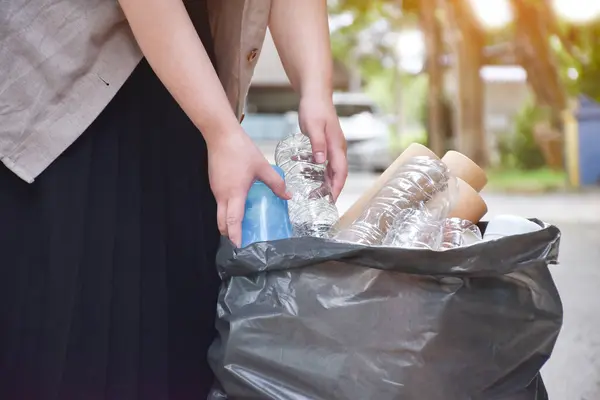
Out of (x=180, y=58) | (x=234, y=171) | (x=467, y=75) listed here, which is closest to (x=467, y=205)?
(x=234, y=171)

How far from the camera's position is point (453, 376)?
1297 millimetres

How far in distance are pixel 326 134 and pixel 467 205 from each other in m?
0.32

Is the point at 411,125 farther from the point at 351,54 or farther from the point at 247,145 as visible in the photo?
the point at 247,145

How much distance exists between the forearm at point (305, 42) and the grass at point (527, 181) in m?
9.95

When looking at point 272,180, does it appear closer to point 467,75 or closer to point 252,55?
point 252,55

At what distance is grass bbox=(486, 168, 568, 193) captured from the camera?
11391 mm

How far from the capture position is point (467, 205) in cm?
166

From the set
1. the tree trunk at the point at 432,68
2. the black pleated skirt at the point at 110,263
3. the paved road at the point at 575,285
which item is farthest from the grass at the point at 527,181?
the black pleated skirt at the point at 110,263

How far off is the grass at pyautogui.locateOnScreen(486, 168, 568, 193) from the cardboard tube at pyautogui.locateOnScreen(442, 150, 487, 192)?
964 centimetres

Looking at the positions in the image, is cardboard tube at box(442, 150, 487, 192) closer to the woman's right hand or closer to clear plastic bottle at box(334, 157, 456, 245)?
clear plastic bottle at box(334, 157, 456, 245)

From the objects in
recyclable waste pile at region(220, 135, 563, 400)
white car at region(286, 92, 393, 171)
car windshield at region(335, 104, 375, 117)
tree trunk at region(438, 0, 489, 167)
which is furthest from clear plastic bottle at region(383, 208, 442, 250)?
car windshield at region(335, 104, 375, 117)

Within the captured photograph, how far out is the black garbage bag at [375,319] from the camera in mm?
1271

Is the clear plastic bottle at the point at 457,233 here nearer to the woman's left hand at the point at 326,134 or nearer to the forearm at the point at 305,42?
the woman's left hand at the point at 326,134

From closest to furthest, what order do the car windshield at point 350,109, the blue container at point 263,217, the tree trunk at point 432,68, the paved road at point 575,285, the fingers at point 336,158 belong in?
the blue container at point 263,217 → the fingers at point 336,158 → the paved road at point 575,285 → the tree trunk at point 432,68 → the car windshield at point 350,109
